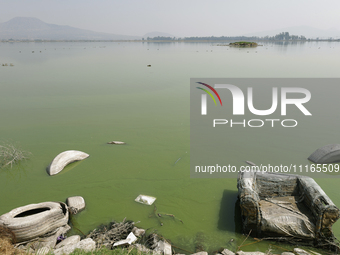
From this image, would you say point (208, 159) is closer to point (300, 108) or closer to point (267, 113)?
point (267, 113)

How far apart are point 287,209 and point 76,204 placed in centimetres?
463

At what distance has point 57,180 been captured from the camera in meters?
7.33

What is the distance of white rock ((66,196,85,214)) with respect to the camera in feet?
19.4

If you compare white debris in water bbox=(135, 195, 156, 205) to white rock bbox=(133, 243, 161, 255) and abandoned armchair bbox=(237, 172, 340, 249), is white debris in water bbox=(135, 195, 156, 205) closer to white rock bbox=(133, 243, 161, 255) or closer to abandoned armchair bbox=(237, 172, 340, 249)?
white rock bbox=(133, 243, 161, 255)


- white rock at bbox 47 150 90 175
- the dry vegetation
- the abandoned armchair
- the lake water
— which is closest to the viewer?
the abandoned armchair

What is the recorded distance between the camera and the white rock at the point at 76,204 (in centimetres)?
590

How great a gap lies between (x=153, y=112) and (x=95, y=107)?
130 inches

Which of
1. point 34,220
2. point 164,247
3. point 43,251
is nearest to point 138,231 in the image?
point 164,247

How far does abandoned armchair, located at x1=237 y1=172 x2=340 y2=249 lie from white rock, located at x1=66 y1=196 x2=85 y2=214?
3653mm

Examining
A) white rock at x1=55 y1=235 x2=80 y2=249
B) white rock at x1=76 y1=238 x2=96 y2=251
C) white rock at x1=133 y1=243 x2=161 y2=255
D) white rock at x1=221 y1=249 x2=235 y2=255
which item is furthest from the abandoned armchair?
white rock at x1=55 y1=235 x2=80 y2=249

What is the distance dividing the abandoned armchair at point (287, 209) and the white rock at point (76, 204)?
365 cm

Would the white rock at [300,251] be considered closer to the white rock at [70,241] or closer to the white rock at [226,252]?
the white rock at [226,252]

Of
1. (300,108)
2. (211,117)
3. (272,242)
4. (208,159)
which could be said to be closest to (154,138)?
(208,159)

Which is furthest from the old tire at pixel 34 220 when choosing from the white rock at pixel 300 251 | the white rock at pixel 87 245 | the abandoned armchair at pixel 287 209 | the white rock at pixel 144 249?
the white rock at pixel 300 251
